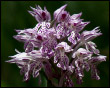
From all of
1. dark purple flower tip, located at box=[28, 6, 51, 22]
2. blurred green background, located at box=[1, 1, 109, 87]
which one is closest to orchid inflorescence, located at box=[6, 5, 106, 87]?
dark purple flower tip, located at box=[28, 6, 51, 22]

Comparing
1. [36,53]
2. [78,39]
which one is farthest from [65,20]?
[36,53]

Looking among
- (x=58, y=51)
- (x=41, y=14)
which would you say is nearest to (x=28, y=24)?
(x=41, y=14)

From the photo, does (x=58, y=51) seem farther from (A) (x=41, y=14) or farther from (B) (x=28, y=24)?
(B) (x=28, y=24)

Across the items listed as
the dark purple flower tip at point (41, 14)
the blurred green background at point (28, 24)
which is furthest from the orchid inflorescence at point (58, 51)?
the blurred green background at point (28, 24)

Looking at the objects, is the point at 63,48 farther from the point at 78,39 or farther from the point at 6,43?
the point at 6,43

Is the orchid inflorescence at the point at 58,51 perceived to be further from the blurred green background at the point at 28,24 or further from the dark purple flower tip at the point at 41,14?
the blurred green background at the point at 28,24

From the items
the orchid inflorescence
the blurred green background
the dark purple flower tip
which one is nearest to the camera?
the orchid inflorescence

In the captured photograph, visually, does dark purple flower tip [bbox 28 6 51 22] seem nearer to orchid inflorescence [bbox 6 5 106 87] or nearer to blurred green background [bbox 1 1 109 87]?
orchid inflorescence [bbox 6 5 106 87]
